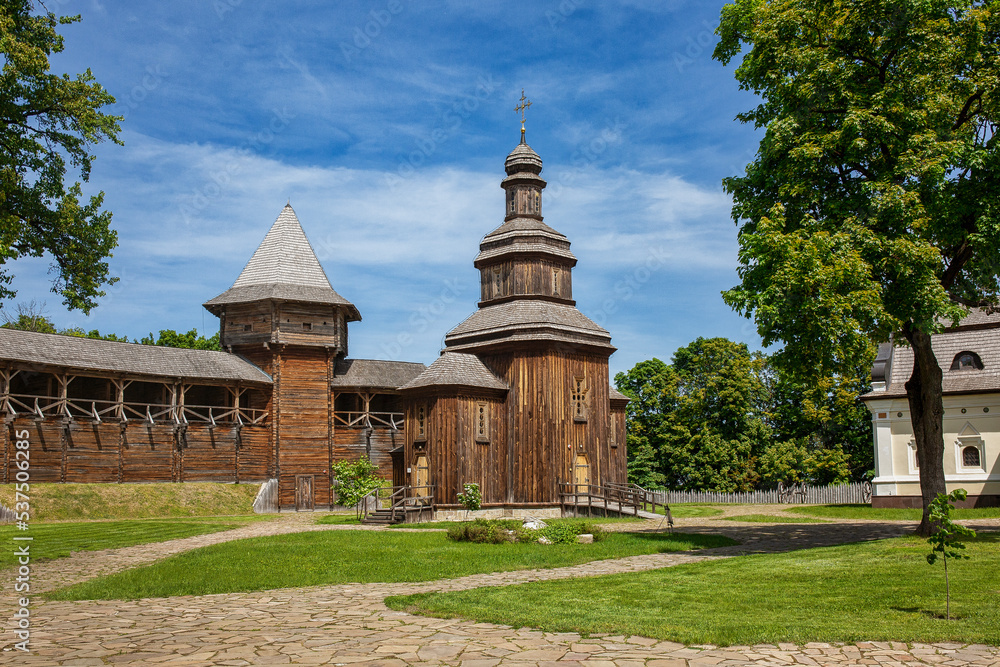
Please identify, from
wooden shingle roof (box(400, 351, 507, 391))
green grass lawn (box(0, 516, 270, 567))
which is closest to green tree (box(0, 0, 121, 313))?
green grass lawn (box(0, 516, 270, 567))

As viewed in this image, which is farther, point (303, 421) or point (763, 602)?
point (303, 421)

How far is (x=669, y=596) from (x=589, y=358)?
78.1ft

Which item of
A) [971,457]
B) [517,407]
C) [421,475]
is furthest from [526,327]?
[971,457]

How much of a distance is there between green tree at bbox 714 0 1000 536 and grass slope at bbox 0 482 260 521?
87.1ft

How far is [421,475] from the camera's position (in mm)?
32375

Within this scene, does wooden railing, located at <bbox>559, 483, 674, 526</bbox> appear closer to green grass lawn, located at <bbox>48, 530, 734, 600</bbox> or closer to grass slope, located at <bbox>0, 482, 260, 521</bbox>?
green grass lawn, located at <bbox>48, 530, 734, 600</bbox>

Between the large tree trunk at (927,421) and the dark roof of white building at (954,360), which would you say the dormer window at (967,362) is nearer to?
the dark roof of white building at (954,360)

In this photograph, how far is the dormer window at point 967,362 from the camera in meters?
33.4

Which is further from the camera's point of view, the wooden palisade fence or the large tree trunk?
the wooden palisade fence

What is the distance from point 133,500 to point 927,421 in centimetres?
2947

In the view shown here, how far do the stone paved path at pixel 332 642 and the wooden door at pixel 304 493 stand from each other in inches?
1094

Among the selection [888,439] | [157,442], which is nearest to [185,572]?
[157,442]

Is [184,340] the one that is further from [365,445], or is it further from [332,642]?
[332,642]

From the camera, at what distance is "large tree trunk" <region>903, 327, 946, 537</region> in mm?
17531
